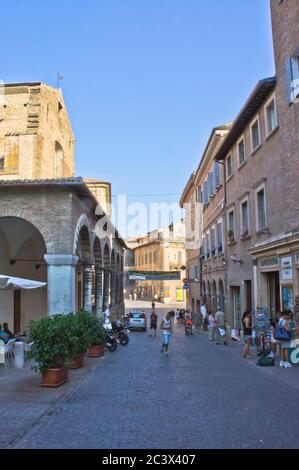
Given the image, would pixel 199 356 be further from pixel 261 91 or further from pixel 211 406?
pixel 261 91

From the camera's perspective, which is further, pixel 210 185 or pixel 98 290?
pixel 210 185

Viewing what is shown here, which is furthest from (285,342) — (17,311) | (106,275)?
(106,275)

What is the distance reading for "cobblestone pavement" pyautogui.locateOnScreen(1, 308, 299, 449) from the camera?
234 inches

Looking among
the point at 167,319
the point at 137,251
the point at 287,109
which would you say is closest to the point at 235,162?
the point at 287,109

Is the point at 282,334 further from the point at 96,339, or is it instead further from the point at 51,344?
the point at 51,344

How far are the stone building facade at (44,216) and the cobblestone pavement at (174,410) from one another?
465 cm

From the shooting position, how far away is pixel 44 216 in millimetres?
15836

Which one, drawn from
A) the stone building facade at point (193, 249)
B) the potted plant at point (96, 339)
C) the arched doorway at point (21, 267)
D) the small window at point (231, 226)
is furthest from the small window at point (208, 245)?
the potted plant at point (96, 339)

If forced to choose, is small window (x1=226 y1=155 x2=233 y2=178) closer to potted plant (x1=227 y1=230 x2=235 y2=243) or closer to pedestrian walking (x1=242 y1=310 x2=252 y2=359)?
potted plant (x1=227 y1=230 x2=235 y2=243)

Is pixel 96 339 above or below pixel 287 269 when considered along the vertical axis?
below

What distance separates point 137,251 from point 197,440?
7426 cm

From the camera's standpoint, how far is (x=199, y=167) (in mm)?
31906

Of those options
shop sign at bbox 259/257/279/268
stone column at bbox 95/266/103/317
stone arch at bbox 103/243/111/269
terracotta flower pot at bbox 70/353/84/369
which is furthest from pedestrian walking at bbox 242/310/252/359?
stone arch at bbox 103/243/111/269

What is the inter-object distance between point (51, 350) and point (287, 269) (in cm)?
744
